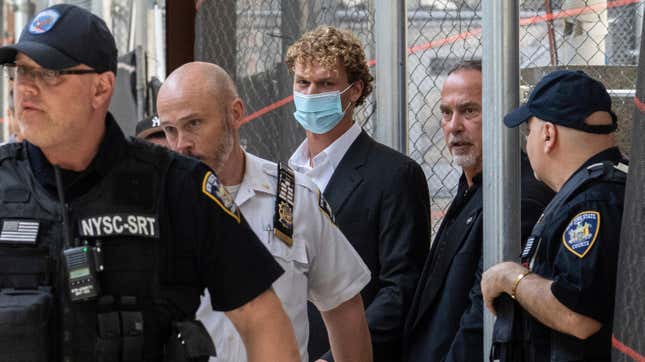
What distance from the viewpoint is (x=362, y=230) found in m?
4.13

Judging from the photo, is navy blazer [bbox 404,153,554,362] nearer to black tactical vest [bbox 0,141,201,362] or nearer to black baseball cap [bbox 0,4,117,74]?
black tactical vest [bbox 0,141,201,362]

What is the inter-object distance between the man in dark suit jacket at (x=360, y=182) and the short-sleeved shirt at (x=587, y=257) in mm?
923

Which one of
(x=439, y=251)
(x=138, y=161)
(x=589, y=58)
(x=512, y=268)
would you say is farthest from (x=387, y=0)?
(x=138, y=161)

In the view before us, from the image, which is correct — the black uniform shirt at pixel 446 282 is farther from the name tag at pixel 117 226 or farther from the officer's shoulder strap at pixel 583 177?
the name tag at pixel 117 226

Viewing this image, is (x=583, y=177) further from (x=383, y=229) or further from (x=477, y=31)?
(x=477, y=31)

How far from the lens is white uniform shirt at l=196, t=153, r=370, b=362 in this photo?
3570 millimetres

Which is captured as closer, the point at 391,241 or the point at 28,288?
the point at 28,288

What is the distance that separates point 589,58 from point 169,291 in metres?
2.69

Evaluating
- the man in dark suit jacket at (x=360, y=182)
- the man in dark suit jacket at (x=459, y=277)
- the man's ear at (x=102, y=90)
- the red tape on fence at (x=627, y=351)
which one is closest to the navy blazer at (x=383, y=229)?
the man in dark suit jacket at (x=360, y=182)

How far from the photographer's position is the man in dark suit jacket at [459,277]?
3.55 m

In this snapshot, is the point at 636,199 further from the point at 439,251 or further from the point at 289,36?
the point at 289,36

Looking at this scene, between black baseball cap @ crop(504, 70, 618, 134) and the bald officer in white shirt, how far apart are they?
2.29ft

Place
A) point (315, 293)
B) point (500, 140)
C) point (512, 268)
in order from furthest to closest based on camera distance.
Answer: point (315, 293) → point (500, 140) → point (512, 268)

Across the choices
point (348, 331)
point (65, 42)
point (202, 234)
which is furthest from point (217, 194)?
point (348, 331)
